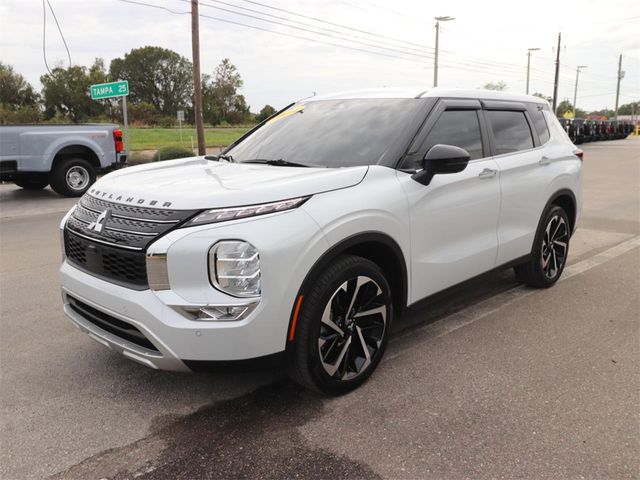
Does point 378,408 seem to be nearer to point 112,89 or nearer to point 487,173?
point 487,173

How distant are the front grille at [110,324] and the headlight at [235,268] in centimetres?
49

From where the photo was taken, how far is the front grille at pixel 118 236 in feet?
8.61

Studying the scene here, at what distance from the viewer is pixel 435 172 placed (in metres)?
3.29

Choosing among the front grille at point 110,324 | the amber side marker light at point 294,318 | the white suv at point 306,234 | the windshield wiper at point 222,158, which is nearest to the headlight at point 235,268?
the white suv at point 306,234

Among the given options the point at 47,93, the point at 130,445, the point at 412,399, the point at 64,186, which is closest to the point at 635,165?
the point at 64,186

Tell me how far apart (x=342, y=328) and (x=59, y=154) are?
10.6 meters

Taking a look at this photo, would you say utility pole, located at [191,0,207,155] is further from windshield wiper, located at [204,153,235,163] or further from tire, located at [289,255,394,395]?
tire, located at [289,255,394,395]

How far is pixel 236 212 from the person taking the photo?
262cm

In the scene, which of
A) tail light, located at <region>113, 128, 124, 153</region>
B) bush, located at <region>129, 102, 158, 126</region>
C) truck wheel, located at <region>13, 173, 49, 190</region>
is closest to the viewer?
truck wheel, located at <region>13, 173, 49, 190</region>

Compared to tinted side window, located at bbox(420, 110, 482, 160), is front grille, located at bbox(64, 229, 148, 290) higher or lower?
lower

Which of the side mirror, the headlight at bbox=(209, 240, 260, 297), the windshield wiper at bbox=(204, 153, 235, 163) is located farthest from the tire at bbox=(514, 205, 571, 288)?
the headlight at bbox=(209, 240, 260, 297)

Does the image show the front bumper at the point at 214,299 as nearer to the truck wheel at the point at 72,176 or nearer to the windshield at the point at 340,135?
the windshield at the point at 340,135

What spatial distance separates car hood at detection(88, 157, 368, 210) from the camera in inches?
105

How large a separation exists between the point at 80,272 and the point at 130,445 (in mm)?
989
